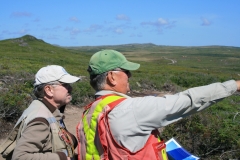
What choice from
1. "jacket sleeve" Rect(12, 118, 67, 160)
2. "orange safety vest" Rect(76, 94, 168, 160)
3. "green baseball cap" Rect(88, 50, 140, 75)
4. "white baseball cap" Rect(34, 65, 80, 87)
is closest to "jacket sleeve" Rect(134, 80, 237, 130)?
"orange safety vest" Rect(76, 94, 168, 160)

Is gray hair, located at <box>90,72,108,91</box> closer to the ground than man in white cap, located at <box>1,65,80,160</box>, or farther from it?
farther from it

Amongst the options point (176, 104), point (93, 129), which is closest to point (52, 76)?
point (93, 129)

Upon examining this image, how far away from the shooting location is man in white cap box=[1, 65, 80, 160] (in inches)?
88.3

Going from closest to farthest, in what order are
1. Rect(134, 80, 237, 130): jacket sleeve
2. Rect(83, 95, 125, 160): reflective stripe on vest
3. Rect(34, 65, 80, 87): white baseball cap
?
Rect(134, 80, 237, 130): jacket sleeve < Rect(83, 95, 125, 160): reflective stripe on vest < Rect(34, 65, 80, 87): white baseball cap

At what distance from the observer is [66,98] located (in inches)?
107

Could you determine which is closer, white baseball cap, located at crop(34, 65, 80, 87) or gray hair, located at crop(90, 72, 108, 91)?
gray hair, located at crop(90, 72, 108, 91)

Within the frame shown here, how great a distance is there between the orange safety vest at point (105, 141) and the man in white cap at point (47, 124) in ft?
0.99

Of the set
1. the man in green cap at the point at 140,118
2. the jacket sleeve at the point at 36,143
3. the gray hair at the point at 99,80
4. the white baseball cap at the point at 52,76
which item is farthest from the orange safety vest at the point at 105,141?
the white baseball cap at the point at 52,76

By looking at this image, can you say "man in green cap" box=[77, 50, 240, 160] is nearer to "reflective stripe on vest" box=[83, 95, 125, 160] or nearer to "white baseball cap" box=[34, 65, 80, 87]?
"reflective stripe on vest" box=[83, 95, 125, 160]

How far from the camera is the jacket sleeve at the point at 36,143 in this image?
87.2 inches

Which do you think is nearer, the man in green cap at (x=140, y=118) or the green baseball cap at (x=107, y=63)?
the man in green cap at (x=140, y=118)

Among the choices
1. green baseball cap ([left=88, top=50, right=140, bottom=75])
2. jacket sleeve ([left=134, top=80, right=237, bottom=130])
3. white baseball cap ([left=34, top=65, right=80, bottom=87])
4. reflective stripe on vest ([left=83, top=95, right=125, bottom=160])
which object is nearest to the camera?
jacket sleeve ([left=134, top=80, right=237, bottom=130])

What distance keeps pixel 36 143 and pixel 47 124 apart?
17 centimetres

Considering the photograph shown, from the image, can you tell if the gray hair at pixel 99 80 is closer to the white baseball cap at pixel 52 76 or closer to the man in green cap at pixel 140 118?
the man in green cap at pixel 140 118
